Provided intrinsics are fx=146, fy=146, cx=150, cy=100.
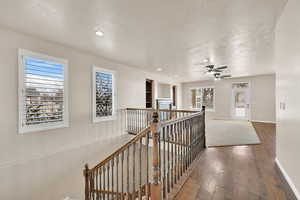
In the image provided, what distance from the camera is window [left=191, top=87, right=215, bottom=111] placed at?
1004 cm

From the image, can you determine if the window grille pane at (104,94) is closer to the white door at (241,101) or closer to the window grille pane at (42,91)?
the window grille pane at (42,91)

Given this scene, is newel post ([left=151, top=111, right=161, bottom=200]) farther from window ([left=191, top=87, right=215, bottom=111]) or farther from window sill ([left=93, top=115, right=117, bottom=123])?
window ([left=191, top=87, right=215, bottom=111])

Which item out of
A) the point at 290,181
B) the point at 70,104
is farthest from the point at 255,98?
the point at 70,104

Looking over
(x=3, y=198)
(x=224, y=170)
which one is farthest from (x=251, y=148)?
(x=3, y=198)

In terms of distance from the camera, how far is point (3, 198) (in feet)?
9.49

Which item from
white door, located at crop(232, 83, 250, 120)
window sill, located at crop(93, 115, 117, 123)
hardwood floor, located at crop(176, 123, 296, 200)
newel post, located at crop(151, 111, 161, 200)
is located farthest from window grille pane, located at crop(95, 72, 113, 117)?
white door, located at crop(232, 83, 250, 120)

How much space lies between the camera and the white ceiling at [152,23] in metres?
2.19

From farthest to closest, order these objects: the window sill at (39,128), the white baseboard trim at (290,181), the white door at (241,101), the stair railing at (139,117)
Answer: the white door at (241,101), the stair railing at (139,117), the window sill at (39,128), the white baseboard trim at (290,181)

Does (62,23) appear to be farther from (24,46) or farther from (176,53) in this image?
(176,53)

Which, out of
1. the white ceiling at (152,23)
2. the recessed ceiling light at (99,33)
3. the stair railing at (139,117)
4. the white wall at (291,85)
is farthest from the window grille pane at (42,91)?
the white wall at (291,85)

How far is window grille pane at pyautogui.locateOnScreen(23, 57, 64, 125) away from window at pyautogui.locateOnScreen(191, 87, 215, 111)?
891 centimetres

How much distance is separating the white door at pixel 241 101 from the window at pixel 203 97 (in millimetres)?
1257

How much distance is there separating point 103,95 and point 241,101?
817 cm

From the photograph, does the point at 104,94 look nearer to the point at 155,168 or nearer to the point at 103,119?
the point at 103,119
